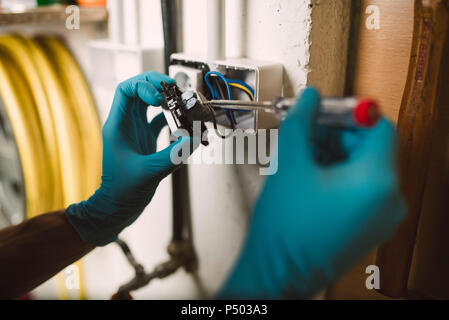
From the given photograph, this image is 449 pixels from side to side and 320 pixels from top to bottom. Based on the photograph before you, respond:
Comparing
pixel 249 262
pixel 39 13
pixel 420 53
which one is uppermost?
pixel 39 13

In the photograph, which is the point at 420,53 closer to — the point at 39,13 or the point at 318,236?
the point at 318,236

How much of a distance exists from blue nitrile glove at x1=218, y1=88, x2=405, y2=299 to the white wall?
0.69 ft

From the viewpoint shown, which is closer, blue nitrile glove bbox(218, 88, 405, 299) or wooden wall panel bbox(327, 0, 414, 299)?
blue nitrile glove bbox(218, 88, 405, 299)

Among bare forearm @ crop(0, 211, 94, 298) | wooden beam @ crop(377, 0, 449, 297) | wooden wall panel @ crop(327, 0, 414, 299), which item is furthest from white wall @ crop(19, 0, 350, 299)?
bare forearm @ crop(0, 211, 94, 298)

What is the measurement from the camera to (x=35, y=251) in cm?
69

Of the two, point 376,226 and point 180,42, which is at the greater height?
point 180,42

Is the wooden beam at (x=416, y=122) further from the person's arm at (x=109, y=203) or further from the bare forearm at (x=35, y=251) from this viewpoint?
the bare forearm at (x=35, y=251)

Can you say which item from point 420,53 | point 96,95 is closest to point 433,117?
point 420,53

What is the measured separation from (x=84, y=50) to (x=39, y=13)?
164mm

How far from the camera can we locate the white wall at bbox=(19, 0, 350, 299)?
1.88 feet

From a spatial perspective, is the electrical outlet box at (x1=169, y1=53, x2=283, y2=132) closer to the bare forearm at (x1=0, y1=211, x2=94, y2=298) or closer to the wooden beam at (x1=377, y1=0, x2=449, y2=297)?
the wooden beam at (x1=377, y1=0, x2=449, y2=297)

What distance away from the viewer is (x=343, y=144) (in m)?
0.39
